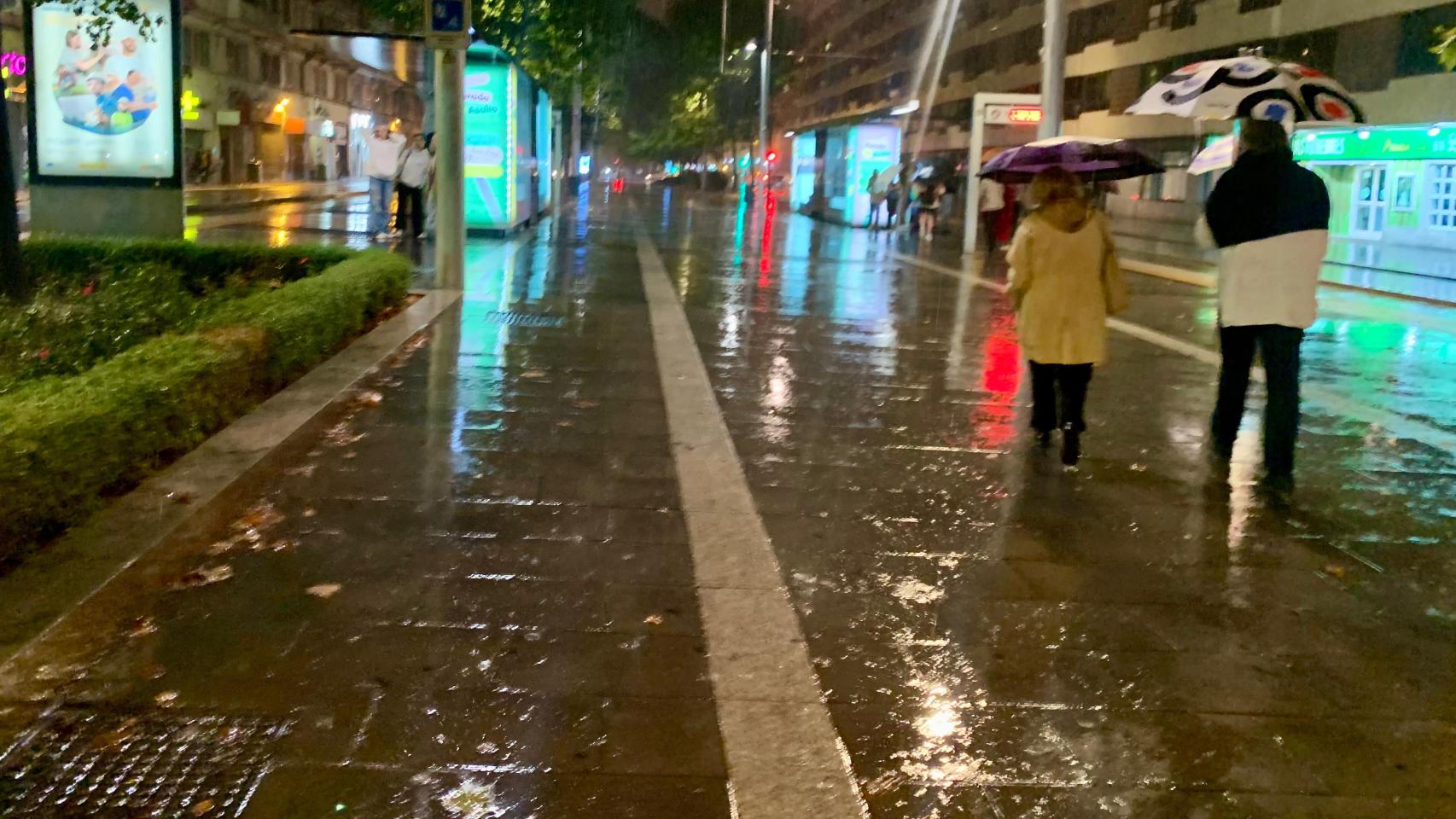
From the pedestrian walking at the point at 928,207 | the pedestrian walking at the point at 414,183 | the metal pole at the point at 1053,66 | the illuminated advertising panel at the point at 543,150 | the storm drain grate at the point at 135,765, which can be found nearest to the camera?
the storm drain grate at the point at 135,765

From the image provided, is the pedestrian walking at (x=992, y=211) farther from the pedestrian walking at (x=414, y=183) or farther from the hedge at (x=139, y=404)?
the hedge at (x=139, y=404)

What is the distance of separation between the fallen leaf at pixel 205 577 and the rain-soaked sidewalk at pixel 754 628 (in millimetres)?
28

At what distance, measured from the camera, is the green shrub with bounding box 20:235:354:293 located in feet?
39.2

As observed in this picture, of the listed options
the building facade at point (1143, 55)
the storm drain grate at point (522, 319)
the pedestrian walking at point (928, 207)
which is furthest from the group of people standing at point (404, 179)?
the building facade at point (1143, 55)

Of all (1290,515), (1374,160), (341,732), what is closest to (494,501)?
(341,732)

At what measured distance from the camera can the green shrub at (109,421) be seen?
4594 millimetres

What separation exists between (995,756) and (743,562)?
169 cm

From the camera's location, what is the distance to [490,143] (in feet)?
69.7

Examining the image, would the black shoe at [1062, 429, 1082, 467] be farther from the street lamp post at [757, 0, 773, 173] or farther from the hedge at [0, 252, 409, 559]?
the street lamp post at [757, 0, 773, 173]

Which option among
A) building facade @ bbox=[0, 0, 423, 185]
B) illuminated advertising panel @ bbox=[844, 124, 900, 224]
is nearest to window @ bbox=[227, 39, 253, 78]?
building facade @ bbox=[0, 0, 423, 185]

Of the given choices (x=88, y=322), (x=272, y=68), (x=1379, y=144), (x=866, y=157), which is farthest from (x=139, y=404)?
(x=272, y=68)

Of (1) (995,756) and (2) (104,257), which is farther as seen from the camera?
(2) (104,257)

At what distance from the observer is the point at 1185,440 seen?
7.66m

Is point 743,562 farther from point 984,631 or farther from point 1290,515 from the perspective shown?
point 1290,515
